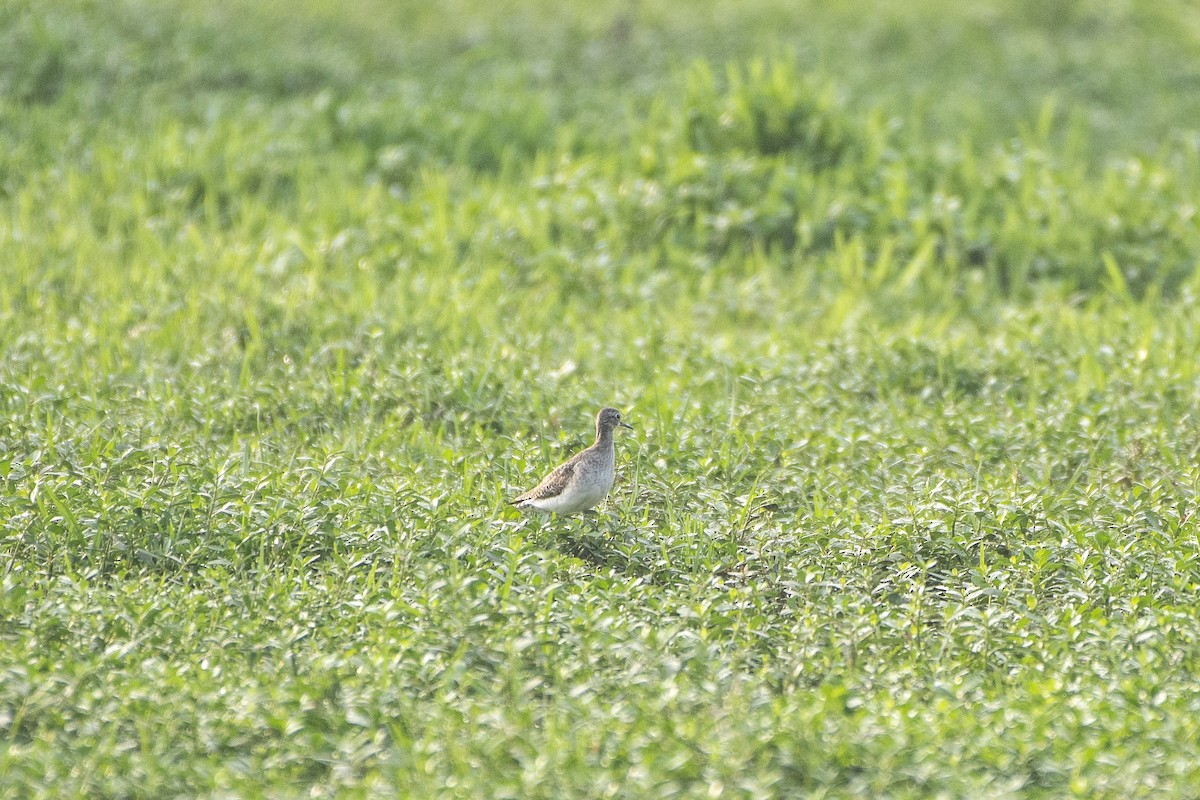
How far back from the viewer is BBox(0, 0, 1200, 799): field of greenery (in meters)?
3.60

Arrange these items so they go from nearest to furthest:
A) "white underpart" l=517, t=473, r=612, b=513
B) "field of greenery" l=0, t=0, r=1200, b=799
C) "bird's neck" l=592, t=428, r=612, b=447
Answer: "field of greenery" l=0, t=0, r=1200, b=799 < "white underpart" l=517, t=473, r=612, b=513 < "bird's neck" l=592, t=428, r=612, b=447

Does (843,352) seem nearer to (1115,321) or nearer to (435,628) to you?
(1115,321)

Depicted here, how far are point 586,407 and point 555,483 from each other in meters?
1.14

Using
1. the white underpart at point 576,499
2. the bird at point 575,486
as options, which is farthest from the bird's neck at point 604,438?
the white underpart at point 576,499

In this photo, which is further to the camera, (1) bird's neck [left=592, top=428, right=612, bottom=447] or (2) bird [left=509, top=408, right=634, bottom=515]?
(1) bird's neck [left=592, top=428, right=612, bottom=447]

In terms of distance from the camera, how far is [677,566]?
460 cm

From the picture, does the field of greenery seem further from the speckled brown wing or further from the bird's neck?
the bird's neck

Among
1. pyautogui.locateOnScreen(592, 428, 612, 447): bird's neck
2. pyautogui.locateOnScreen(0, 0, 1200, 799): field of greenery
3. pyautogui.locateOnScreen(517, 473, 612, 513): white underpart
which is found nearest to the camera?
pyautogui.locateOnScreen(0, 0, 1200, 799): field of greenery

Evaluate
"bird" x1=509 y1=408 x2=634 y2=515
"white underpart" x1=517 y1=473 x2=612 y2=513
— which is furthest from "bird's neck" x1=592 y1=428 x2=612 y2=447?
"white underpart" x1=517 y1=473 x2=612 y2=513

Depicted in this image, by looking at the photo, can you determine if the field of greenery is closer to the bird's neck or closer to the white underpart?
the white underpart

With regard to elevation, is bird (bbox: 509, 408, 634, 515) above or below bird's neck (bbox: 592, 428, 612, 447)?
below

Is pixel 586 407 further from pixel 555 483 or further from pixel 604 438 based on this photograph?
pixel 555 483

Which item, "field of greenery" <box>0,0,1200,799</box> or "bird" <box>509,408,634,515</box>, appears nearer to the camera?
"field of greenery" <box>0,0,1200,799</box>

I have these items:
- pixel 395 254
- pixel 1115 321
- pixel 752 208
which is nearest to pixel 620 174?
pixel 752 208
